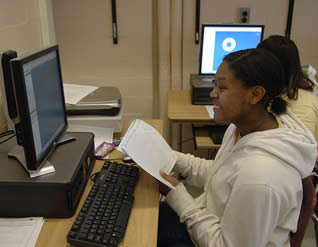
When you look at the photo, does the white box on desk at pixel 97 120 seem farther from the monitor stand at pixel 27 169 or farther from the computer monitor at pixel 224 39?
the computer monitor at pixel 224 39

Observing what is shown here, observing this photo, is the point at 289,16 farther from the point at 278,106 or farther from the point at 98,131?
the point at 98,131

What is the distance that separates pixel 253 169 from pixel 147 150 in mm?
403

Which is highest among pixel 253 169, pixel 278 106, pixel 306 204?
pixel 278 106

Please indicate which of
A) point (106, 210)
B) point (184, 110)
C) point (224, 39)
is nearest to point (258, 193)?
point (106, 210)

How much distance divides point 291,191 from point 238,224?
6.5 inches

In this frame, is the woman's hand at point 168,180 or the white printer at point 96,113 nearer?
the woman's hand at point 168,180

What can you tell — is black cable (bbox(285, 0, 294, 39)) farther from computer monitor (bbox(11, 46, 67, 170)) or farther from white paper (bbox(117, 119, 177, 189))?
computer monitor (bbox(11, 46, 67, 170))

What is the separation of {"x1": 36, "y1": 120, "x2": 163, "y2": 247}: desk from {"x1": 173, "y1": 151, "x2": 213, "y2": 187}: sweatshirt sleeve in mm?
240

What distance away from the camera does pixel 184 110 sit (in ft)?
6.64

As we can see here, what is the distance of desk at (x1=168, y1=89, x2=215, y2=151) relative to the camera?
189 cm

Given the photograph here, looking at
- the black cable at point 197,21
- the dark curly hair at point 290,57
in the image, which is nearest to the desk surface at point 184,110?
the black cable at point 197,21

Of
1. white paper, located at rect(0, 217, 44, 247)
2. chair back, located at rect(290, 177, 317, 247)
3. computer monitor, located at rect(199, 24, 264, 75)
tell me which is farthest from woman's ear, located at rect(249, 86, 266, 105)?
computer monitor, located at rect(199, 24, 264, 75)

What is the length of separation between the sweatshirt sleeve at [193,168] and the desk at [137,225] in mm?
240

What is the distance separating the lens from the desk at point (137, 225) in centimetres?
85
